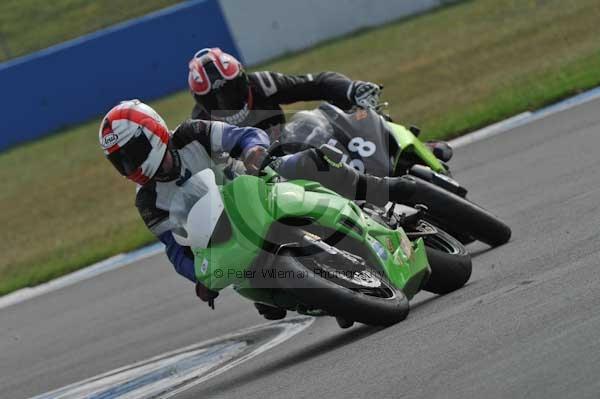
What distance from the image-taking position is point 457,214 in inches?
276

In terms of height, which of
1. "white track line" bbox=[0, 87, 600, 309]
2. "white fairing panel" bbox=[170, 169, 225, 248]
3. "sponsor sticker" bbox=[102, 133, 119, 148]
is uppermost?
"sponsor sticker" bbox=[102, 133, 119, 148]

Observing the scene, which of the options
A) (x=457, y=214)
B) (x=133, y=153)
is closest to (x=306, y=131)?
(x=457, y=214)

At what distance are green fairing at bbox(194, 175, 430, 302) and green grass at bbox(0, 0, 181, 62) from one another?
17572 mm

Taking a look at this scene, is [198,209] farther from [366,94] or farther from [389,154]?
[366,94]

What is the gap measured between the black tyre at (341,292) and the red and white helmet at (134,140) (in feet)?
3.61

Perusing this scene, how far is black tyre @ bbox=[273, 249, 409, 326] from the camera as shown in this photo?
5.38 m

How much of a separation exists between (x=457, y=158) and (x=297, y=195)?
605cm

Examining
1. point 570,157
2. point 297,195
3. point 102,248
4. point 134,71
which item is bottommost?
point 134,71

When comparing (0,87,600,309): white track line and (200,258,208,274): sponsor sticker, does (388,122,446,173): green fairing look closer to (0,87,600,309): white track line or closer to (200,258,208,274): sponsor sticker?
(200,258,208,274): sponsor sticker

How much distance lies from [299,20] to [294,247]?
17273mm

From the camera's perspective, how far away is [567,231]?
22.6 ft

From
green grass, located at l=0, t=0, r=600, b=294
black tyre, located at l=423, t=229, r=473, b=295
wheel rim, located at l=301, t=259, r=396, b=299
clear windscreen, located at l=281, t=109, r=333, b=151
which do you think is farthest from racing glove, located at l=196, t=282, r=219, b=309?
green grass, located at l=0, t=0, r=600, b=294

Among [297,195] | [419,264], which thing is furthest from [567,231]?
[297,195]

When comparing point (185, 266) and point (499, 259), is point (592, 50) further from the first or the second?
point (185, 266)
